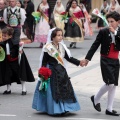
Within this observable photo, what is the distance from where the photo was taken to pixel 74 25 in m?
19.8

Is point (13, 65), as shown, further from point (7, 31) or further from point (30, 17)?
point (30, 17)

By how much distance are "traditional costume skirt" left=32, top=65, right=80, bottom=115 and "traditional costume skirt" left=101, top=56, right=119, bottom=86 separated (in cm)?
61

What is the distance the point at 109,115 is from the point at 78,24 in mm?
10628

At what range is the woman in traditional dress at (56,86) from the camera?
9.20 meters

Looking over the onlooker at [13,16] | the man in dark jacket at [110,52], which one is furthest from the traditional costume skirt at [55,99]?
the onlooker at [13,16]

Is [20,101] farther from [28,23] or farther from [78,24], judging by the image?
[28,23]

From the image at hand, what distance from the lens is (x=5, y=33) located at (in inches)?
437

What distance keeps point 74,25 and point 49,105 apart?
10.8m

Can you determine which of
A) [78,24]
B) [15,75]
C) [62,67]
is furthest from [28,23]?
[62,67]

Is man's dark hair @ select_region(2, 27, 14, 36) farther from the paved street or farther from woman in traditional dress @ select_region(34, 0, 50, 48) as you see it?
woman in traditional dress @ select_region(34, 0, 50, 48)

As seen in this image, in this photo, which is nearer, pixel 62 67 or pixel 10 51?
pixel 62 67

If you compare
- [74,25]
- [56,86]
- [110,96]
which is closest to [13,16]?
[56,86]

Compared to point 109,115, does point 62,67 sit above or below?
above

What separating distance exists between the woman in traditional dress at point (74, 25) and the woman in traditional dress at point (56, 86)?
10.2 metres
